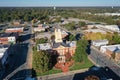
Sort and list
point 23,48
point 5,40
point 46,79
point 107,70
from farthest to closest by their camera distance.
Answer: point 5,40
point 23,48
point 107,70
point 46,79

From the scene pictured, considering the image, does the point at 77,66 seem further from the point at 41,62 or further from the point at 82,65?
the point at 41,62

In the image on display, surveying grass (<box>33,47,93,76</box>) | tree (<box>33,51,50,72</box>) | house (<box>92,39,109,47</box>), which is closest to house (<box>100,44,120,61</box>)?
house (<box>92,39,109,47</box>)

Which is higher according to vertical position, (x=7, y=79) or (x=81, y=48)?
(x=81, y=48)

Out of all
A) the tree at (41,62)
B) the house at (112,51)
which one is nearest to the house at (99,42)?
the house at (112,51)

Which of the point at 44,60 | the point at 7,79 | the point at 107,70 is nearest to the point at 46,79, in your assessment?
the point at 44,60

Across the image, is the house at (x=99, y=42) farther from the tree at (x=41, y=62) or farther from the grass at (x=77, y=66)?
the tree at (x=41, y=62)

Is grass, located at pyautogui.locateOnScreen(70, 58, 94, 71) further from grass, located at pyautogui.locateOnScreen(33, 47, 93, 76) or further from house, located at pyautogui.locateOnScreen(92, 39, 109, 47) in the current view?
house, located at pyautogui.locateOnScreen(92, 39, 109, 47)

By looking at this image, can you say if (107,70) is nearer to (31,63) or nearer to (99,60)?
(99,60)

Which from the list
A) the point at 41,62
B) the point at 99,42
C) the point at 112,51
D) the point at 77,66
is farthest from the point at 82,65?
the point at 99,42

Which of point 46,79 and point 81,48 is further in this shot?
point 81,48

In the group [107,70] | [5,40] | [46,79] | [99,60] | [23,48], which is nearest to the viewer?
[46,79]

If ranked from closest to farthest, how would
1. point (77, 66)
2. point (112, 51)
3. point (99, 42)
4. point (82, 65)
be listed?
point (77, 66) → point (82, 65) → point (112, 51) → point (99, 42)
